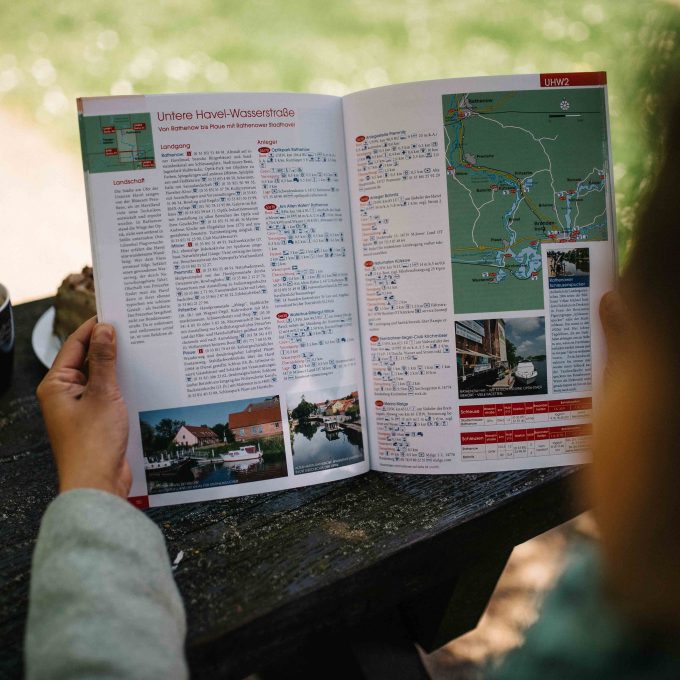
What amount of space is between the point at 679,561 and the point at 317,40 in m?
3.12

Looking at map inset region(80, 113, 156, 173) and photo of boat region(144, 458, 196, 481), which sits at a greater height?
map inset region(80, 113, 156, 173)

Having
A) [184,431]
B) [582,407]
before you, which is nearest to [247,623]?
[184,431]

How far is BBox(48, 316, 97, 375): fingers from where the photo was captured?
77 centimetres

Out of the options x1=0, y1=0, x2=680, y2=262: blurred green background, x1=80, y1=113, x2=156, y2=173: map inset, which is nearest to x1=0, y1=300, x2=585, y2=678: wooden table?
x1=80, y1=113, x2=156, y2=173: map inset

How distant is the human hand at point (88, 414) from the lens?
0.66m

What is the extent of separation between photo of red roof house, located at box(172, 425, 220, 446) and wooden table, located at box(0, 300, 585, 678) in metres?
0.07

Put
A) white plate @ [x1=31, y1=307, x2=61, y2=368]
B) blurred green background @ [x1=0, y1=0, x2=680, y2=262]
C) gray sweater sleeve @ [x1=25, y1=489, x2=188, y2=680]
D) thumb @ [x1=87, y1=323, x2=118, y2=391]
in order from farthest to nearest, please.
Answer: blurred green background @ [x1=0, y1=0, x2=680, y2=262] < white plate @ [x1=31, y1=307, x2=61, y2=368] < thumb @ [x1=87, y1=323, x2=118, y2=391] < gray sweater sleeve @ [x1=25, y1=489, x2=188, y2=680]

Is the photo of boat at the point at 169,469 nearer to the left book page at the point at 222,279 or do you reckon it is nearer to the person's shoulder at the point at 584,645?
the left book page at the point at 222,279

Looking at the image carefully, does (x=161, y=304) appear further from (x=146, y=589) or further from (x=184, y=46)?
(x=184, y=46)

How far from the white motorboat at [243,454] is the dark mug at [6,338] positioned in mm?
427

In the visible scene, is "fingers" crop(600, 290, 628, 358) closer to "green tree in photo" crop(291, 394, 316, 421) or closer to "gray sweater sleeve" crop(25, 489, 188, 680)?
"green tree in photo" crop(291, 394, 316, 421)

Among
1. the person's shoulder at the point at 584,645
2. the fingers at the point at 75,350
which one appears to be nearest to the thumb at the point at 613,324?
the person's shoulder at the point at 584,645

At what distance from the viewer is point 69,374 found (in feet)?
2.51

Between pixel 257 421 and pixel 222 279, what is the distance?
18 cm
